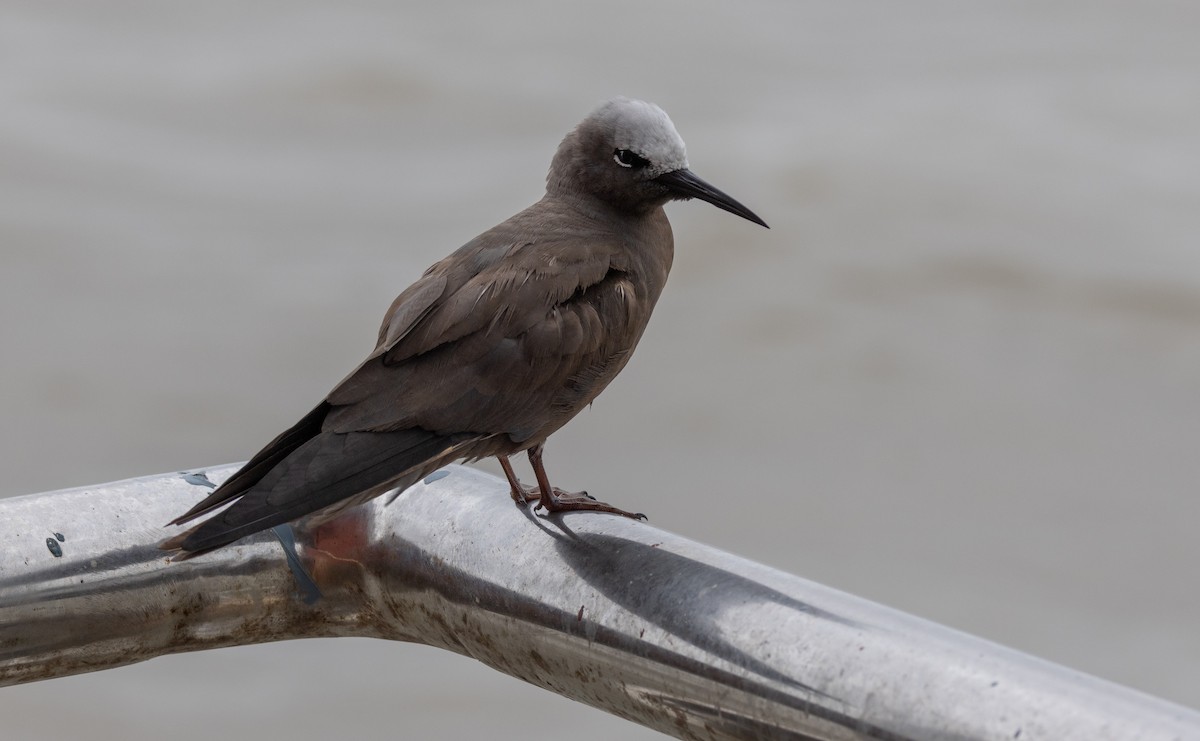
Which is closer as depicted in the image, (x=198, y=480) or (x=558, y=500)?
(x=198, y=480)

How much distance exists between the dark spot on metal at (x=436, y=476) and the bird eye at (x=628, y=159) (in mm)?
879

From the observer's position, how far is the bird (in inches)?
70.0

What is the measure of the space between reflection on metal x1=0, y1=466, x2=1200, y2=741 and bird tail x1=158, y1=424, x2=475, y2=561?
0.04 m

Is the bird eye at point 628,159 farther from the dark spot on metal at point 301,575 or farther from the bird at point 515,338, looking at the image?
the dark spot on metal at point 301,575

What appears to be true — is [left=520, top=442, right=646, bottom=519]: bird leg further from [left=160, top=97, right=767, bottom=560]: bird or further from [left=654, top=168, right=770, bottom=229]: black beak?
[left=654, top=168, right=770, bottom=229]: black beak

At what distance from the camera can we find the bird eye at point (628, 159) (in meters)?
2.48

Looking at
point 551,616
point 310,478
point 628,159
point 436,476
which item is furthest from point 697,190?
point 551,616

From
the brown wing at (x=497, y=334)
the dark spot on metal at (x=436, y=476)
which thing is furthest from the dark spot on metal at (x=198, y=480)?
the brown wing at (x=497, y=334)

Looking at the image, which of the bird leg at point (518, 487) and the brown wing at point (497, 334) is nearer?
the bird leg at point (518, 487)

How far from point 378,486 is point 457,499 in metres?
0.14

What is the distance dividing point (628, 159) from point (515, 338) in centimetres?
45

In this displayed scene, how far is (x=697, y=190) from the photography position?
95.8 inches

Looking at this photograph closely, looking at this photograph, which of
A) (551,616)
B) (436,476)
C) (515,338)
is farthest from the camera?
(515,338)

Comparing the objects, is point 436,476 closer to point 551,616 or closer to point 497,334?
point 551,616
